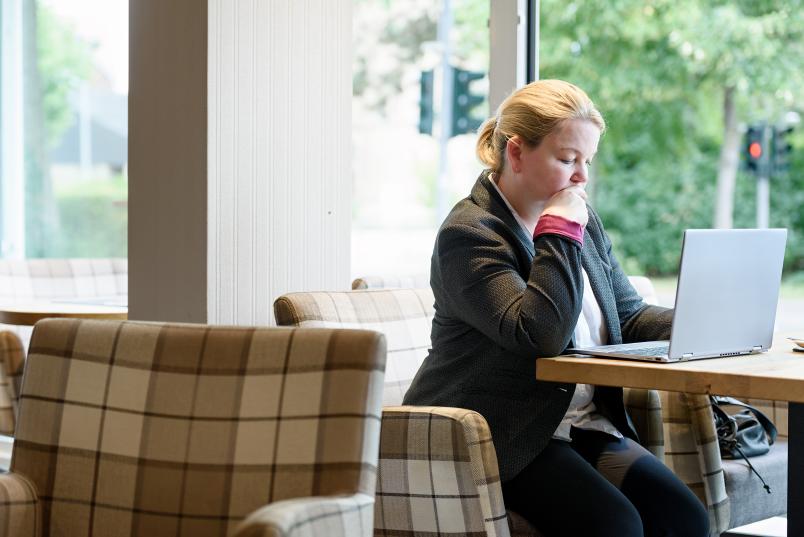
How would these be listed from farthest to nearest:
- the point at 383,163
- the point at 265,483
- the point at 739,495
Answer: the point at 383,163, the point at 739,495, the point at 265,483

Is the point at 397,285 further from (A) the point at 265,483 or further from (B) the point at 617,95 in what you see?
(B) the point at 617,95

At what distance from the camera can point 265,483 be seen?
167 centimetres

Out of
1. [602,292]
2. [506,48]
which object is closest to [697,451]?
[602,292]

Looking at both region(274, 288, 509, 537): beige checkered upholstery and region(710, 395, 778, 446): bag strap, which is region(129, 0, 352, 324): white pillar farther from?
region(710, 395, 778, 446): bag strap

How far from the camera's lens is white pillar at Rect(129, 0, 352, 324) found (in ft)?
8.46

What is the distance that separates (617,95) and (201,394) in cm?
764

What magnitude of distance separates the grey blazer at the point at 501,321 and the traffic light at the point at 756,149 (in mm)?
6794

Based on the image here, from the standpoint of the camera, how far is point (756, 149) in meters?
8.62

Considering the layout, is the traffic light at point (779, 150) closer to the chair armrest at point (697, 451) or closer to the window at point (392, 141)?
the window at point (392, 141)

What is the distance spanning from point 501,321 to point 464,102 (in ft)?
14.3

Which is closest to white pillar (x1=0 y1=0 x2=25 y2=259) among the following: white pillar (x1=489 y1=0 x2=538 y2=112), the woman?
white pillar (x1=489 y1=0 x2=538 y2=112)

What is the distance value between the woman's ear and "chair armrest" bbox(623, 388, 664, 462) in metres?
0.59

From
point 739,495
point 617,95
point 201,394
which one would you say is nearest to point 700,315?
point 739,495

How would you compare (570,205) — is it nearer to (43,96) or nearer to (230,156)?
(230,156)
